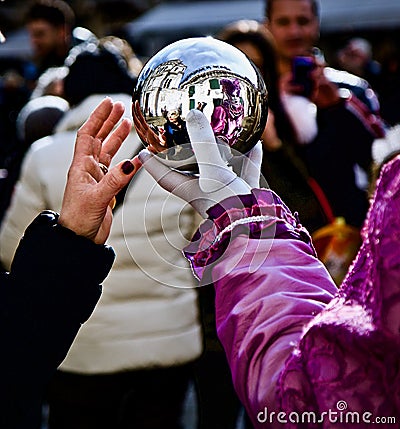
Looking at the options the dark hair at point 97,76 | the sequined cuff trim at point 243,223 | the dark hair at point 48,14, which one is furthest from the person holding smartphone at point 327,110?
the dark hair at point 48,14

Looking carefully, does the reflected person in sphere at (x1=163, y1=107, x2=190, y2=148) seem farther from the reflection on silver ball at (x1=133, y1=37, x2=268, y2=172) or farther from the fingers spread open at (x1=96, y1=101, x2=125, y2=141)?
the fingers spread open at (x1=96, y1=101, x2=125, y2=141)

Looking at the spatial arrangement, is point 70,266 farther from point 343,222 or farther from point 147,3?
point 147,3

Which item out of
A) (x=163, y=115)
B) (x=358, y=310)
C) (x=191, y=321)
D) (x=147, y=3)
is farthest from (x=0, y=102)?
(x=147, y=3)

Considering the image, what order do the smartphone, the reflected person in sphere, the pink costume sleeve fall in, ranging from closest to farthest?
the pink costume sleeve < the reflected person in sphere < the smartphone

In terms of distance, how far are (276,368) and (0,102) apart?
21.8 feet

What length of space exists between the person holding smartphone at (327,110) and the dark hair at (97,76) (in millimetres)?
686

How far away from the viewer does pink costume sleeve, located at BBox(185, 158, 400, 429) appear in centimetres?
120

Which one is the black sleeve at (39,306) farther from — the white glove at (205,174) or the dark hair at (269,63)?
the dark hair at (269,63)

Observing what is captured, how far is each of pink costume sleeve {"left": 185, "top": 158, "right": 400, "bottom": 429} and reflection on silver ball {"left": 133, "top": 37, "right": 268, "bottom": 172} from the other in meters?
0.19

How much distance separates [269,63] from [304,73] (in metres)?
0.20

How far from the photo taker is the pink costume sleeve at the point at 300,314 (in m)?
1.20

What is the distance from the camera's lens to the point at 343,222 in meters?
3.08

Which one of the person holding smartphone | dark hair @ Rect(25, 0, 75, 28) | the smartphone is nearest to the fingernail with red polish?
the person holding smartphone

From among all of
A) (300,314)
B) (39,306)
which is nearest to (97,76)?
(39,306)
